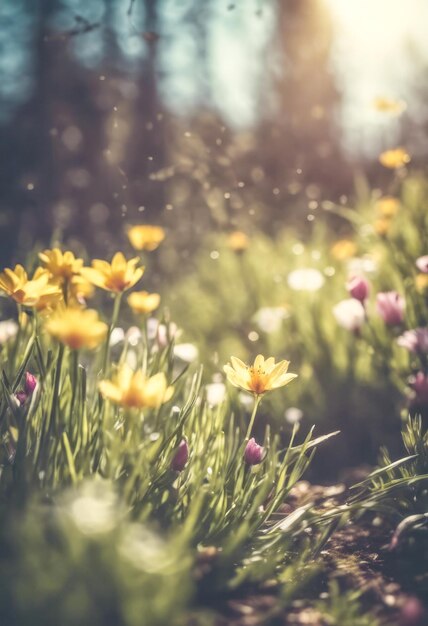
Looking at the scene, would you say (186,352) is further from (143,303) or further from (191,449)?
(191,449)

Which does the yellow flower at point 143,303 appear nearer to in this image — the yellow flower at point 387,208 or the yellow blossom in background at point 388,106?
the yellow flower at point 387,208

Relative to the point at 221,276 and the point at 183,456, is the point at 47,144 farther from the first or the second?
Result: the point at 183,456

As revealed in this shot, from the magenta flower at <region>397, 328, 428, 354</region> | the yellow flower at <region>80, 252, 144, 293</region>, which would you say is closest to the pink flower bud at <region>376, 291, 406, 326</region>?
the magenta flower at <region>397, 328, 428, 354</region>

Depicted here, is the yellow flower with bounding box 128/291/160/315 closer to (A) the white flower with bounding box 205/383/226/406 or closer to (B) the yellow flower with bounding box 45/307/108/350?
(A) the white flower with bounding box 205/383/226/406

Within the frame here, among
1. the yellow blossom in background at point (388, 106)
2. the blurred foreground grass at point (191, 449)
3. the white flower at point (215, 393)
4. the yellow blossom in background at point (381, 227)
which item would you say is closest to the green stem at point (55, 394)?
the blurred foreground grass at point (191, 449)

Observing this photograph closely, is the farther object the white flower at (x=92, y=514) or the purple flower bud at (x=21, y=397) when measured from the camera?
the purple flower bud at (x=21, y=397)

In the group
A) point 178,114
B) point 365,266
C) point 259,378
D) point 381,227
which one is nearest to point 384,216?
point 381,227

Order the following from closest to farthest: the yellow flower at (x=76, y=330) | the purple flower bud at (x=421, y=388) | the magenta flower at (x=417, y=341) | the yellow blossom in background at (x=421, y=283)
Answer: the yellow flower at (x=76, y=330) → the purple flower bud at (x=421, y=388) → the magenta flower at (x=417, y=341) → the yellow blossom in background at (x=421, y=283)
